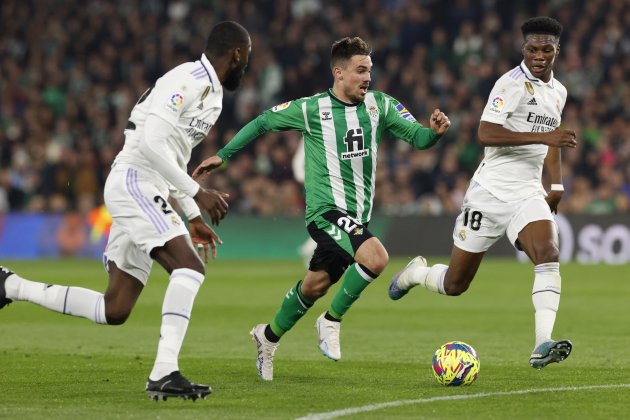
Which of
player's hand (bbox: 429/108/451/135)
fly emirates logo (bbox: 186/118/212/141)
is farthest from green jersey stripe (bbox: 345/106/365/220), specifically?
fly emirates logo (bbox: 186/118/212/141)

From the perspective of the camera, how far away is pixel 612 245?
70.3ft

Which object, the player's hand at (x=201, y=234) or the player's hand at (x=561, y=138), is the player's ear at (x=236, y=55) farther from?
the player's hand at (x=561, y=138)

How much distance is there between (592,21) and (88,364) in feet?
58.0

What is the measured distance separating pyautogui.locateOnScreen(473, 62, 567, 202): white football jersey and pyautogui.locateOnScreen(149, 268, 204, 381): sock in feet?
8.99

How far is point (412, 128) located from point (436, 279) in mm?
1386

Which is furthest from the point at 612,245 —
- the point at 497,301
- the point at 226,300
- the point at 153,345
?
the point at 153,345

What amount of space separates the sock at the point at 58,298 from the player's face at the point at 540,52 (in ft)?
11.3

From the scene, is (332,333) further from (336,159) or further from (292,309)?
(336,159)

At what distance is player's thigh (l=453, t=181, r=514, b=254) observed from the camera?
29.0 ft

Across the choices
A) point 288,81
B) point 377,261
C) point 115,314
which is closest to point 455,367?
point 377,261

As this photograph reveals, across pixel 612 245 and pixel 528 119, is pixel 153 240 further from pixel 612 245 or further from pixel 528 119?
pixel 612 245

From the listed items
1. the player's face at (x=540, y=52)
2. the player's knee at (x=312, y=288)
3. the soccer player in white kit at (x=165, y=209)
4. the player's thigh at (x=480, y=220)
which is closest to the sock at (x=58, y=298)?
the soccer player in white kit at (x=165, y=209)

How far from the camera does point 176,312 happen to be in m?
6.95

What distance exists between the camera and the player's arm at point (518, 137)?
8102mm
